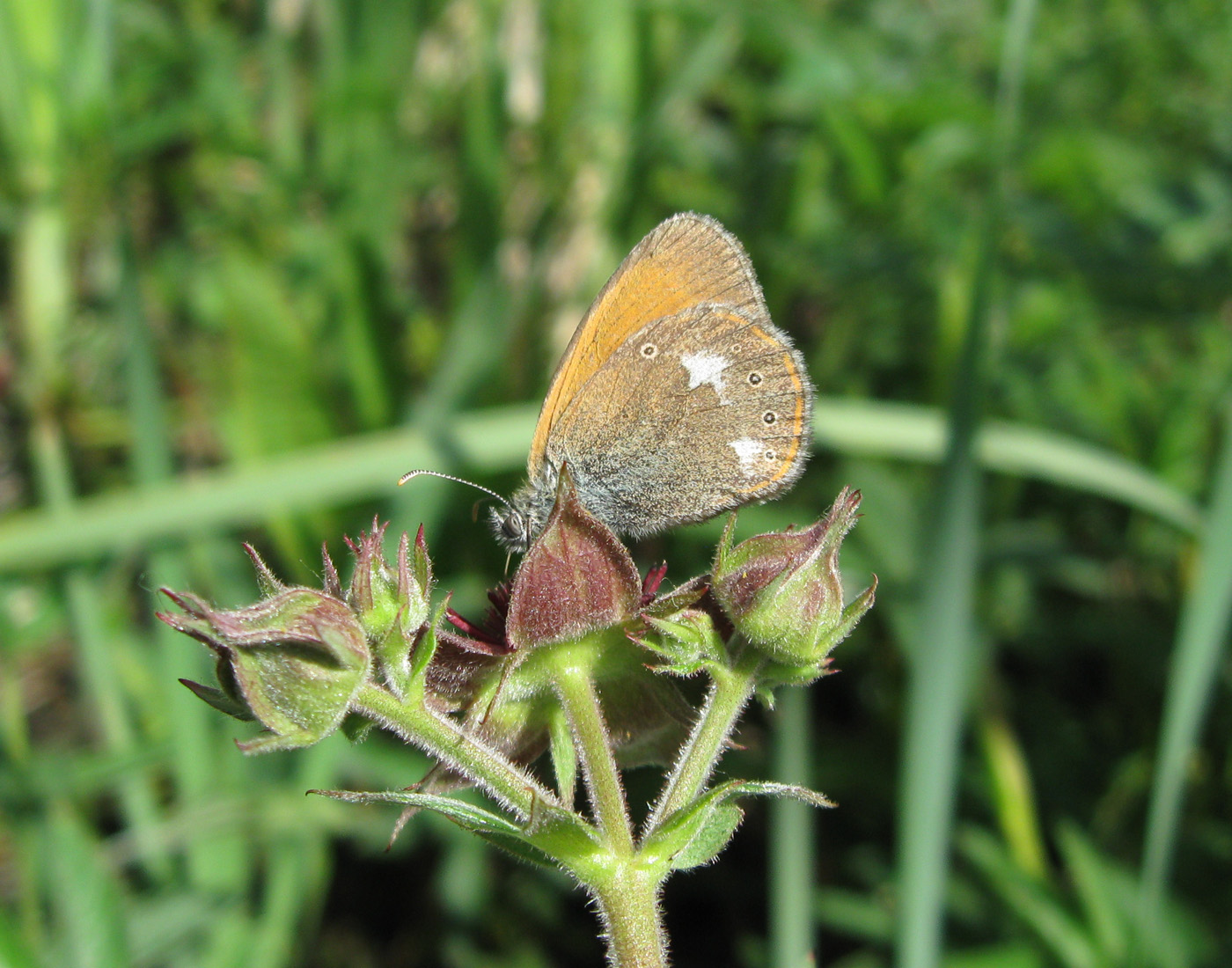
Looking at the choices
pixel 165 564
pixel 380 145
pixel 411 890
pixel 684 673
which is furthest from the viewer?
pixel 380 145

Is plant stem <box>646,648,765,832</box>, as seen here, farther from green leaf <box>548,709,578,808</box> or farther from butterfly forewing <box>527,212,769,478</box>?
butterfly forewing <box>527,212,769,478</box>

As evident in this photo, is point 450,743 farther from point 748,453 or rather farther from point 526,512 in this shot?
point 748,453

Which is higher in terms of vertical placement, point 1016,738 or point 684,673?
point 684,673

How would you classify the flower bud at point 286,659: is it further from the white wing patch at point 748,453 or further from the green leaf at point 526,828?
the white wing patch at point 748,453

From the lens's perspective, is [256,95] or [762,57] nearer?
[762,57]

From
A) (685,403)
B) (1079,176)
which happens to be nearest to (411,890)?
(685,403)

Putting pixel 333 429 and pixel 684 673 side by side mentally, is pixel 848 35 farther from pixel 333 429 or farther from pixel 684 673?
pixel 684 673

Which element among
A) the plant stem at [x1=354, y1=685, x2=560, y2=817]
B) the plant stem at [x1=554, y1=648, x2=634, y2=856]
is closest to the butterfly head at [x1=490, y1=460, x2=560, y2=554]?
the plant stem at [x1=554, y1=648, x2=634, y2=856]

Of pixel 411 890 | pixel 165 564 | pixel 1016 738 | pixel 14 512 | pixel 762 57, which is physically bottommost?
pixel 411 890
